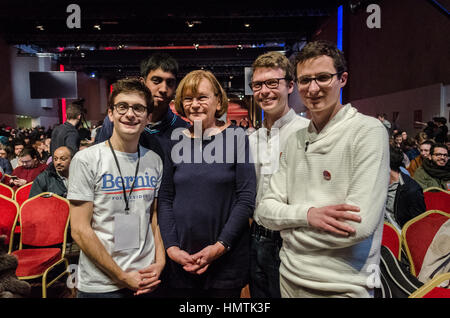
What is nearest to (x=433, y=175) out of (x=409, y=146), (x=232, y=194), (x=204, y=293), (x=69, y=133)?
(x=409, y=146)

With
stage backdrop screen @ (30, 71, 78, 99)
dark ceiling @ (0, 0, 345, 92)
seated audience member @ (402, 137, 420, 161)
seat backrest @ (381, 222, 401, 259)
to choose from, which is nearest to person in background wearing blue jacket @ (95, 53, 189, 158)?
seat backrest @ (381, 222, 401, 259)

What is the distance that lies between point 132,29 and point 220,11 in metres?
3.70

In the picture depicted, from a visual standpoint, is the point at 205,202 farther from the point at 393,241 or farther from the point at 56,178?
the point at 56,178

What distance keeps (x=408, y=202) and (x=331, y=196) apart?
189 centimetres

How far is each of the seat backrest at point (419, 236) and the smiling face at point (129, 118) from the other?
1.72m

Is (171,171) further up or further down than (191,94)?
further down

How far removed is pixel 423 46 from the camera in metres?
6.01

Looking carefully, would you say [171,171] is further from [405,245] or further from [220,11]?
[220,11]

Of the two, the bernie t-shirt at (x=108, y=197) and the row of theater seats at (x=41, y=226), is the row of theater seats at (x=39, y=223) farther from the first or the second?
the bernie t-shirt at (x=108, y=197)

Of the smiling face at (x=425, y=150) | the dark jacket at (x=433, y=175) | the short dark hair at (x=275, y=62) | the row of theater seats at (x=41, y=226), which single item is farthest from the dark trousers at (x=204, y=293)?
the smiling face at (x=425, y=150)

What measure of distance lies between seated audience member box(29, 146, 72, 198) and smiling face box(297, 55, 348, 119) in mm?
2847

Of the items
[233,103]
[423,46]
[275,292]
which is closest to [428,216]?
[275,292]

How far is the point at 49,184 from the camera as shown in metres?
3.16

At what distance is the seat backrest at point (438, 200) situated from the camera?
278cm
